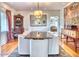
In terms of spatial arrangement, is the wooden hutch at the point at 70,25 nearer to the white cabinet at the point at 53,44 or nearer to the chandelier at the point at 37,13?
the white cabinet at the point at 53,44

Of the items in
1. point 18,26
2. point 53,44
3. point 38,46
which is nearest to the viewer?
point 38,46

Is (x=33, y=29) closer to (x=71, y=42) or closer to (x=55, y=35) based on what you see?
(x=55, y=35)

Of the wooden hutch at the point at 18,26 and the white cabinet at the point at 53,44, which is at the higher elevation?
the wooden hutch at the point at 18,26

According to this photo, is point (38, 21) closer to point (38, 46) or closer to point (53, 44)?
point (38, 46)

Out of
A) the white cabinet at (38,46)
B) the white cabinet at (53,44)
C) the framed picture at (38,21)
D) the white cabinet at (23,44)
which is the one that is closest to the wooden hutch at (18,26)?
the white cabinet at (23,44)

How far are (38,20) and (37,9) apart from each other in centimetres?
30

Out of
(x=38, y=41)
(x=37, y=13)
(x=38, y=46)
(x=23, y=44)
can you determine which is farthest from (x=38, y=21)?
(x=23, y=44)

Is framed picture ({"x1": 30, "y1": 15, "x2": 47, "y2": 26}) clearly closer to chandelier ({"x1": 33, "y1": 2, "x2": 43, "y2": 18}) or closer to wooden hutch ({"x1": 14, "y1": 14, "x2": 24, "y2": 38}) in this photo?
chandelier ({"x1": 33, "y1": 2, "x2": 43, "y2": 18})

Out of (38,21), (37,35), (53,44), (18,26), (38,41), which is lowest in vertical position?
(53,44)

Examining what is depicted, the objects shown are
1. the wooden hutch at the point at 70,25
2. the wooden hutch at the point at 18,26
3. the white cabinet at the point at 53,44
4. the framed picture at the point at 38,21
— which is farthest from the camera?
the white cabinet at the point at 53,44

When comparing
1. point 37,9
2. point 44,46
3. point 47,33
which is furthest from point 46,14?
point 44,46

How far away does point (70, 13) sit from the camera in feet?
10.1

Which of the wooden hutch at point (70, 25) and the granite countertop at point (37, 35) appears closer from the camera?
the wooden hutch at point (70, 25)

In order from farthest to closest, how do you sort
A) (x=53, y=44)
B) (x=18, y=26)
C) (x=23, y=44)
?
(x=53, y=44) < (x=23, y=44) < (x=18, y=26)
